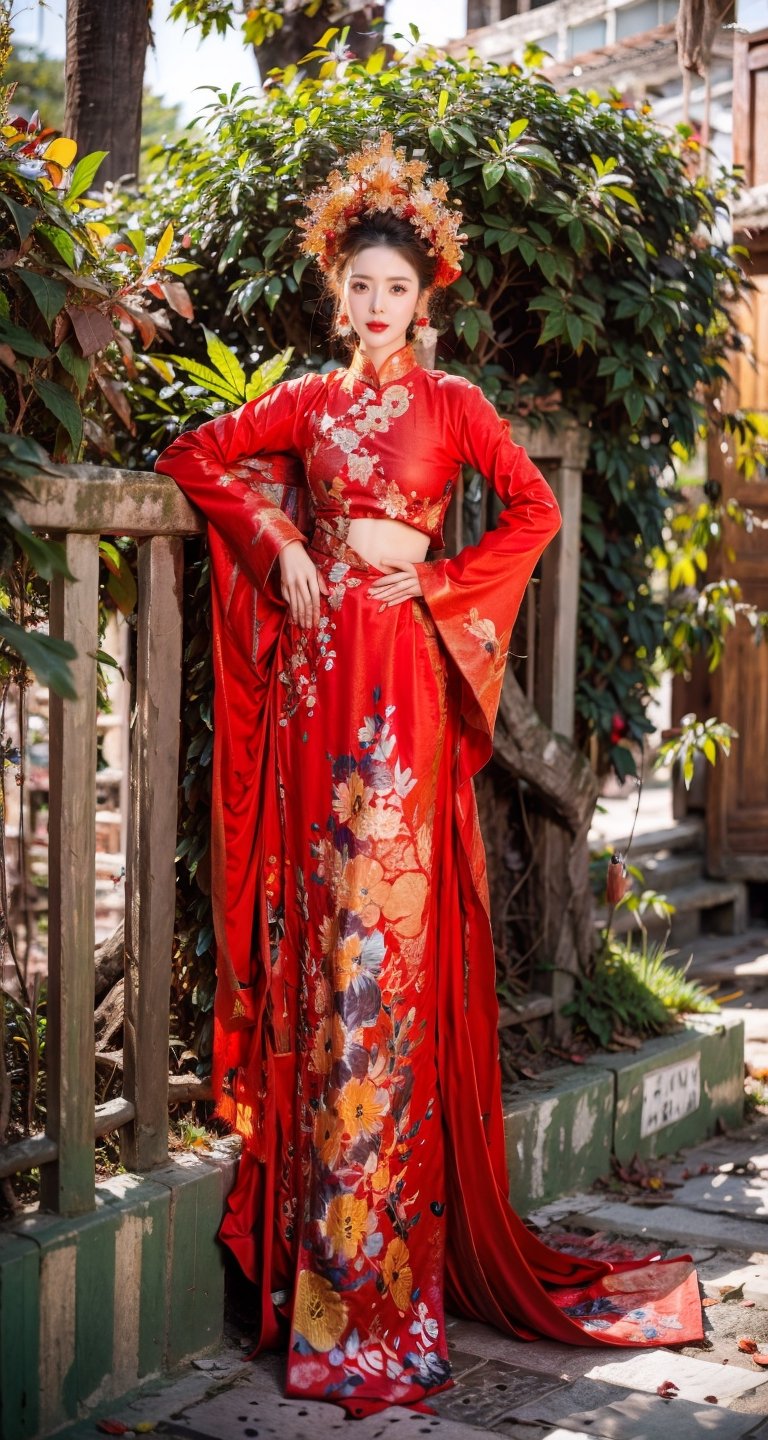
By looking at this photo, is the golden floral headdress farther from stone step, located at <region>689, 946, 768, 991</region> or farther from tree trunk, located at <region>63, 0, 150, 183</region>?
stone step, located at <region>689, 946, 768, 991</region>

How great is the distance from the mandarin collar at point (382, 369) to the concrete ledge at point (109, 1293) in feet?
4.79

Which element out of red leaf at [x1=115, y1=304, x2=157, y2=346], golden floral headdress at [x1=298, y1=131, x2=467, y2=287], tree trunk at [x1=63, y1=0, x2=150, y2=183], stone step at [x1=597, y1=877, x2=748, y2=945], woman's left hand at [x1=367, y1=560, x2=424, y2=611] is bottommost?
stone step at [x1=597, y1=877, x2=748, y2=945]

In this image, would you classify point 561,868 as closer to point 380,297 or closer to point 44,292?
point 380,297

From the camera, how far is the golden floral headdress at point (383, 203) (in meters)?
2.73

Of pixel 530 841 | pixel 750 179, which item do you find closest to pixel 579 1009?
pixel 530 841

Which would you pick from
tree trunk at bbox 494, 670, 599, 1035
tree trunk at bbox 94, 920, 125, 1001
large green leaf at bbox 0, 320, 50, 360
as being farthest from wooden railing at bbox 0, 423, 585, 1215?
tree trunk at bbox 494, 670, 599, 1035

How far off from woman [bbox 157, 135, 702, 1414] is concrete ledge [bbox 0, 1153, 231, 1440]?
111 mm

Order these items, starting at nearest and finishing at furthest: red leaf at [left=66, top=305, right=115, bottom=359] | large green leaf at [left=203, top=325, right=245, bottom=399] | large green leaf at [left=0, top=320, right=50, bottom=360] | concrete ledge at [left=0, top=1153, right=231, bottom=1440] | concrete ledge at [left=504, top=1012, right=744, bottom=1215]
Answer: concrete ledge at [left=0, top=1153, right=231, bottom=1440] < large green leaf at [left=0, top=320, right=50, bottom=360] < red leaf at [left=66, top=305, right=115, bottom=359] < large green leaf at [left=203, top=325, right=245, bottom=399] < concrete ledge at [left=504, top=1012, right=744, bottom=1215]

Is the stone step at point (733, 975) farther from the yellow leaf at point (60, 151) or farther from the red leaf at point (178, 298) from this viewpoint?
the yellow leaf at point (60, 151)

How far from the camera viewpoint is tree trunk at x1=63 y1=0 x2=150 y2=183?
4.41 metres

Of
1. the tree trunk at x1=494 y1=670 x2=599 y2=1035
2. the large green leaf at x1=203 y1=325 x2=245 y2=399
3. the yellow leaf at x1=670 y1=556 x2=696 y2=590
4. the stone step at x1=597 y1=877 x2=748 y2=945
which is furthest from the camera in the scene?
the stone step at x1=597 y1=877 x2=748 y2=945

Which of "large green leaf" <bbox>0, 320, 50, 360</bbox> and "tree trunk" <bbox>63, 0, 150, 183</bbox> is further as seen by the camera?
"tree trunk" <bbox>63, 0, 150, 183</bbox>

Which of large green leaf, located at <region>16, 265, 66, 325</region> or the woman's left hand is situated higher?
large green leaf, located at <region>16, 265, 66, 325</region>

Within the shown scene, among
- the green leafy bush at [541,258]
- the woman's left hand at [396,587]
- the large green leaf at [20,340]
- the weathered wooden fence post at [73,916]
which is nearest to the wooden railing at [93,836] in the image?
the weathered wooden fence post at [73,916]
